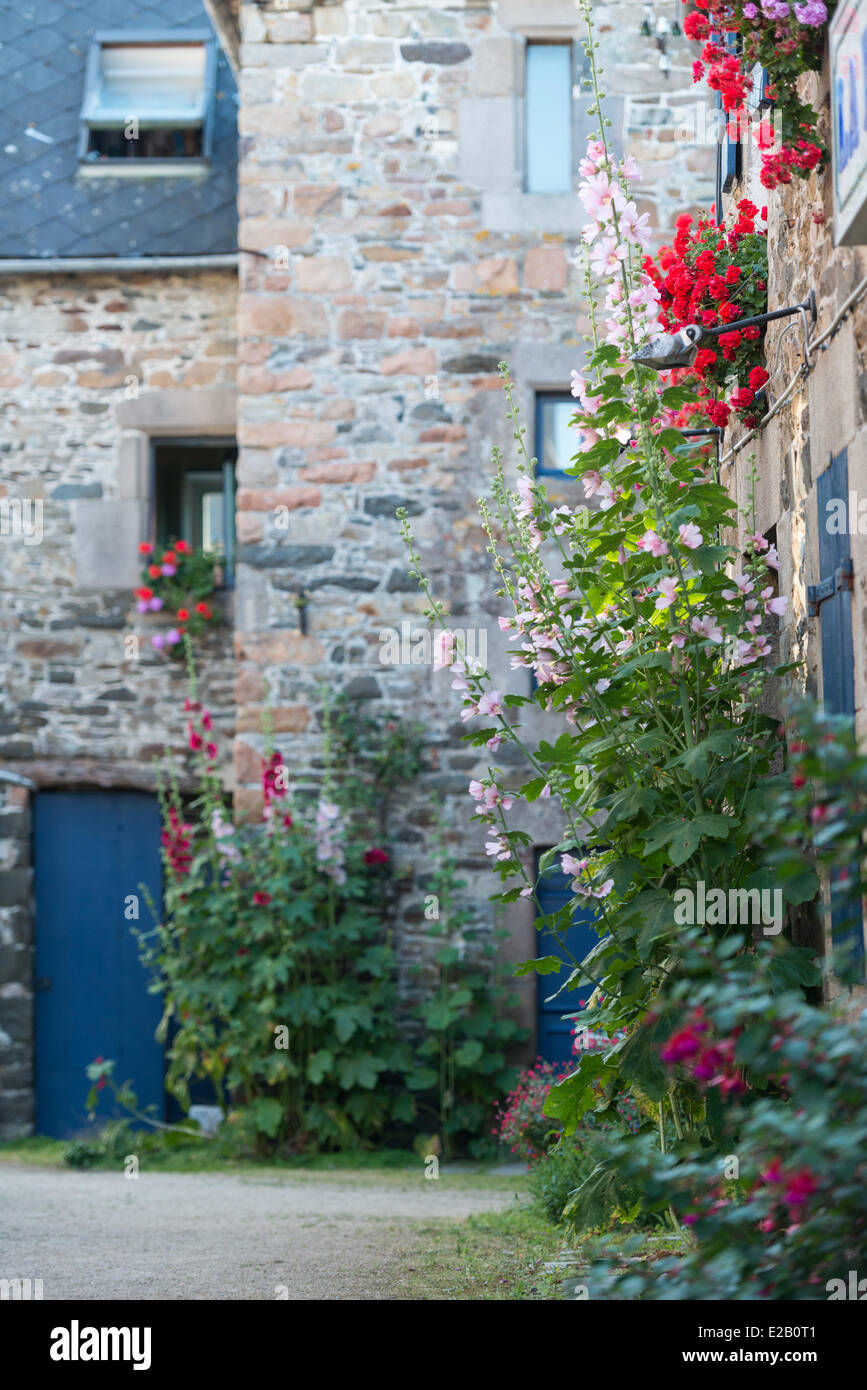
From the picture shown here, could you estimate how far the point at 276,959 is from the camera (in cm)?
761

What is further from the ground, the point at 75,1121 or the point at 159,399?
the point at 159,399

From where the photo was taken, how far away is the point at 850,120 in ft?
11.0

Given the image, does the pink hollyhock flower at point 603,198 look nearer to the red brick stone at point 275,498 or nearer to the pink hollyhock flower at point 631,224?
the pink hollyhock flower at point 631,224

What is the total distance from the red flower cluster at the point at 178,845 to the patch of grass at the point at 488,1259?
3.13 m

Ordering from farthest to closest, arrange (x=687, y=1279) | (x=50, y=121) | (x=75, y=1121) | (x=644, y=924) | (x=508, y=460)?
(x=50, y=121), (x=75, y=1121), (x=508, y=460), (x=644, y=924), (x=687, y=1279)

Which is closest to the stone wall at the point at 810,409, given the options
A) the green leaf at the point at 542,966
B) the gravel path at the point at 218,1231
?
the green leaf at the point at 542,966

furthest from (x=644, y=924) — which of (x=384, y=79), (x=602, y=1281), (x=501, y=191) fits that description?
(x=384, y=79)

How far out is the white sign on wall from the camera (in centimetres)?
318

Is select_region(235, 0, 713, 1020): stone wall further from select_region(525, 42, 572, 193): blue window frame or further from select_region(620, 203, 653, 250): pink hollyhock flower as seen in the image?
select_region(620, 203, 653, 250): pink hollyhock flower

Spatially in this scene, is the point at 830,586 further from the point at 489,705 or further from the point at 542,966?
the point at 542,966

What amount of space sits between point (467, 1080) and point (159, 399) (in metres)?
4.45

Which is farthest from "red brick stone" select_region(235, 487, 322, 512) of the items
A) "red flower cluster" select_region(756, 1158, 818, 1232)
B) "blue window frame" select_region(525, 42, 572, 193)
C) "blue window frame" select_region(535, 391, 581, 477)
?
"red flower cluster" select_region(756, 1158, 818, 1232)

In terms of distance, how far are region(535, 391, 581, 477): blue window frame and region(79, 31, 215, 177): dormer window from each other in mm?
2966

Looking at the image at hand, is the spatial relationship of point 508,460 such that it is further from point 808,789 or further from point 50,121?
point 808,789
